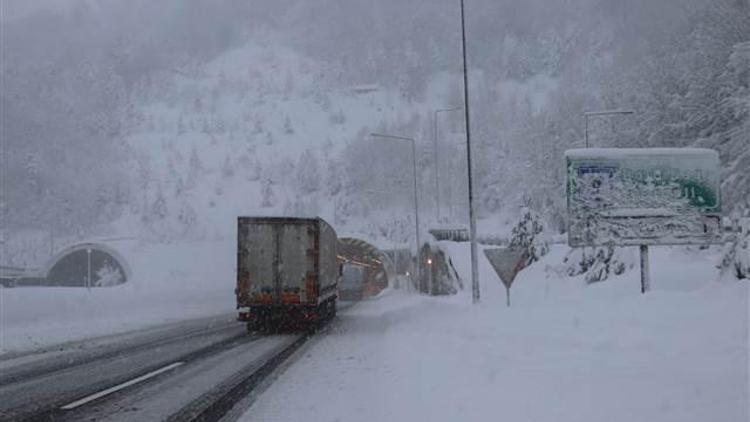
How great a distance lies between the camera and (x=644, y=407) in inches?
313

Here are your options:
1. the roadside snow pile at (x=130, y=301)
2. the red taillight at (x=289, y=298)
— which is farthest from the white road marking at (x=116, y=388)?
the red taillight at (x=289, y=298)

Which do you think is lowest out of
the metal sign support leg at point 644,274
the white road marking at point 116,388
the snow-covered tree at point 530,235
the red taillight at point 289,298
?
the white road marking at point 116,388

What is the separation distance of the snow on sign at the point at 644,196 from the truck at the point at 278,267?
7852mm

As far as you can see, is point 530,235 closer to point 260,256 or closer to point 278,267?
point 278,267

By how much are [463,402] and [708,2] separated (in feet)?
171

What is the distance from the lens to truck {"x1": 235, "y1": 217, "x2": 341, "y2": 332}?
23250mm

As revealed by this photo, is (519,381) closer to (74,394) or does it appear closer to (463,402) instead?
(463,402)

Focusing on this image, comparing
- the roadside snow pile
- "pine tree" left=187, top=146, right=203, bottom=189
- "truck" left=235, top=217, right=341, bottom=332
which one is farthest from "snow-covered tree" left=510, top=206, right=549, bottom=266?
"pine tree" left=187, top=146, right=203, bottom=189

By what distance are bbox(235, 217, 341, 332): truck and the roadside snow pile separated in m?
4.63

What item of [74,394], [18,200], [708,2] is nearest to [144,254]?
[18,200]

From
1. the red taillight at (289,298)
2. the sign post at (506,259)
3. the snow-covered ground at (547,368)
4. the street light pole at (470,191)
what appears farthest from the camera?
the street light pole at (470,191)

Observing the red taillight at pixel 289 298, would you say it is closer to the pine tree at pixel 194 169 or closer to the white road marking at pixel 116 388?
the white road marking at pixel 116 388

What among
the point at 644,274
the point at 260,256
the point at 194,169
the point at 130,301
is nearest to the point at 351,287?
the point at 130,301

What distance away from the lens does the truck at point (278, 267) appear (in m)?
23.2
